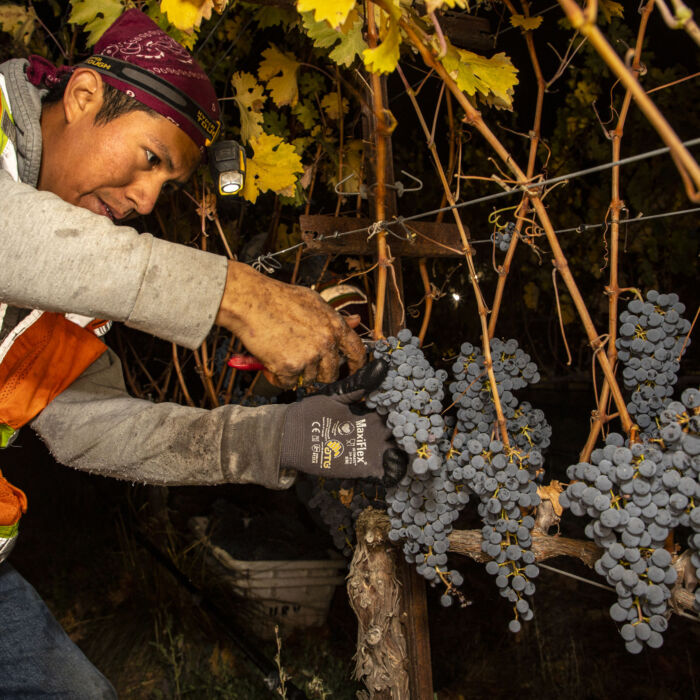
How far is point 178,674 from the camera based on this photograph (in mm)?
2557

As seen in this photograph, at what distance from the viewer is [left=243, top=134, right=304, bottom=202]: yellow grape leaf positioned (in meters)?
1.79

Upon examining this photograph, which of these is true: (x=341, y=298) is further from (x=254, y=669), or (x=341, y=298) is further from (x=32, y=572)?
(x=32, y=572)

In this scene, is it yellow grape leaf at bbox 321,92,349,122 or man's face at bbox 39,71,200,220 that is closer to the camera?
Result: man's face at bbox 39,71,200,220

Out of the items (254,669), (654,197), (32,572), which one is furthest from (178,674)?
(654,197)

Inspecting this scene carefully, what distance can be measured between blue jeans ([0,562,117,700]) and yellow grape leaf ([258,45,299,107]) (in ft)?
5.31

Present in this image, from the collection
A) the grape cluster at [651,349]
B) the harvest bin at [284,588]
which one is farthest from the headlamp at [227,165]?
the harvest bin at [284,588]

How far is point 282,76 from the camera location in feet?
6.49

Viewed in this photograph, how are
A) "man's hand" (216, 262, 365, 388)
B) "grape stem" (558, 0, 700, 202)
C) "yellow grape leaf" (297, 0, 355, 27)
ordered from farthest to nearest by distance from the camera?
"man's hand" (216, 262, 365, 388), "yellow grape leaf" (297, 0, 355, 27), "grape stem" (558, 0, 700, 202)

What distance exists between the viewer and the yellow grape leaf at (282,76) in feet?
6.35

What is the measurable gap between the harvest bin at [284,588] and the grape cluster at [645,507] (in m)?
1.92

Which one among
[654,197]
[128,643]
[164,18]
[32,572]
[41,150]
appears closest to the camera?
[41,150]

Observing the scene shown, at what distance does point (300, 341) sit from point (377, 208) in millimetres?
514

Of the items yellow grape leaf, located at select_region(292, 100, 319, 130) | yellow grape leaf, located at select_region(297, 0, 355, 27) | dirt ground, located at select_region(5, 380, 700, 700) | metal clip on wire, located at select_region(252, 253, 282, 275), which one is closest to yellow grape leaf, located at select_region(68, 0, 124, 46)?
yellow grape leaf, located at select_region(292, 100, 319, 130)

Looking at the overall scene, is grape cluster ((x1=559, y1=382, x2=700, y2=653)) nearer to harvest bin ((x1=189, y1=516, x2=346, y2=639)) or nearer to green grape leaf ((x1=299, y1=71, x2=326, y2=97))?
green grape leaf ((x1=299, y1=71, x2=326, y2=97))
